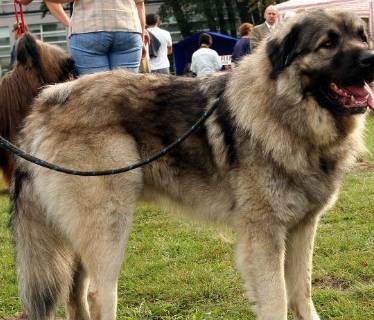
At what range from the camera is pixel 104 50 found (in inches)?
172

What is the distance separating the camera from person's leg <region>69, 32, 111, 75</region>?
4277 millimetres

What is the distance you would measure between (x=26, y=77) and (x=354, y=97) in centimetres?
249

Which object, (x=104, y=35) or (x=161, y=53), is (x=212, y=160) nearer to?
(x=104, y=35)

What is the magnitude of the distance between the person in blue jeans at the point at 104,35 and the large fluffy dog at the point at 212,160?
835mm

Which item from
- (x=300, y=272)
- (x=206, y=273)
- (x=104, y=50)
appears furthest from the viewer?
(x=104, y=50)

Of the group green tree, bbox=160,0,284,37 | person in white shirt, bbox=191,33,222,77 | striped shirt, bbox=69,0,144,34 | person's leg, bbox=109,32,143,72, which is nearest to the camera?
striped shirt, bbox=69,0,144,34

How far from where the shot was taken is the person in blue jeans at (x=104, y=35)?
168 inches

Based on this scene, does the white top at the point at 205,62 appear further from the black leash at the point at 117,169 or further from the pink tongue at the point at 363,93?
the pink tongue at the point at 363,93

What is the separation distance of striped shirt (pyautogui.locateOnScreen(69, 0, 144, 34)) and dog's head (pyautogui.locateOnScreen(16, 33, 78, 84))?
264mm

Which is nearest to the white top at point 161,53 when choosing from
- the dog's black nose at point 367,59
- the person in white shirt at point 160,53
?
the person in white shirt at point 160,53

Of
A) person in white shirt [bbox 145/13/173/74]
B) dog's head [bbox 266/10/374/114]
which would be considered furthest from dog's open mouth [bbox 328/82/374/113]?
person in white shirt [bbox 145/13/173/74]

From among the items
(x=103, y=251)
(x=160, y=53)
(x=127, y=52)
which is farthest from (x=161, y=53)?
(x=103, y=251)

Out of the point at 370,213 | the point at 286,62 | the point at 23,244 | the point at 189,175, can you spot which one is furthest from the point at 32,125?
the point at 370,213

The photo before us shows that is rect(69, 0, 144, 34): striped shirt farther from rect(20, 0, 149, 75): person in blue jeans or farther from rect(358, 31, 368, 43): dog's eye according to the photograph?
rect(358, 31, 368, 43): dog's eye
